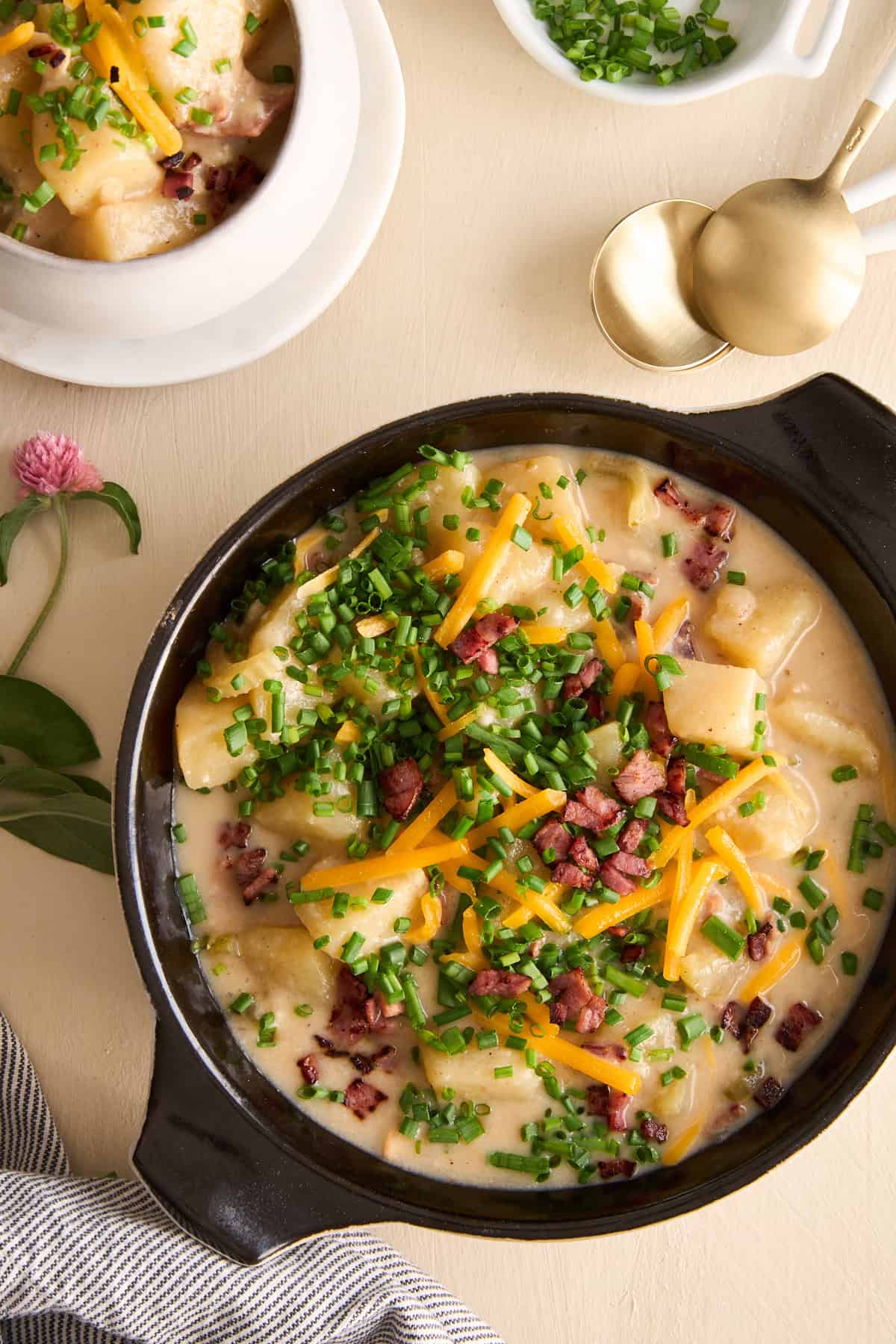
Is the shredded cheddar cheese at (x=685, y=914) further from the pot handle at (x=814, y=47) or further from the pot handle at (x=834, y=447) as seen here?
the pot handle at (x=814, y=47)

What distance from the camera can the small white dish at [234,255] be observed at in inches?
78.4

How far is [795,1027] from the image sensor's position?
224 centimetres

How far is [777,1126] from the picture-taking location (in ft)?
7.25

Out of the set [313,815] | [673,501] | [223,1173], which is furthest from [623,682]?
[223,1173]

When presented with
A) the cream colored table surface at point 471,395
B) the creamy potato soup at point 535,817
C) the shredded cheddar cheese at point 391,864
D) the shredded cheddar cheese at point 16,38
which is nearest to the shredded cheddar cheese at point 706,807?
the creamy potato soup at point 535,817

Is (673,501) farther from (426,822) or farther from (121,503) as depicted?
(121,503)

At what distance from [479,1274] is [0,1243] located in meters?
0.94

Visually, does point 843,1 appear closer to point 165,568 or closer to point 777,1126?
point 165,568

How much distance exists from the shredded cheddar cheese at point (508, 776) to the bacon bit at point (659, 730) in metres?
0.23

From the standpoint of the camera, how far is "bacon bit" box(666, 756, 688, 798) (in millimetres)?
2115

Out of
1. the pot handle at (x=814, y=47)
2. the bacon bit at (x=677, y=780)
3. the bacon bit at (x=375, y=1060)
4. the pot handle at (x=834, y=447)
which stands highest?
the pot handle at (x=814, y=47)

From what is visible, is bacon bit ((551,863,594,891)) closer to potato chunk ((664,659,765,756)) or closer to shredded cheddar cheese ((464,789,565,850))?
shredded cheddar cheese ((464,789,565,850))

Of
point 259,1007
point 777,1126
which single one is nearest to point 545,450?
point 259,1007

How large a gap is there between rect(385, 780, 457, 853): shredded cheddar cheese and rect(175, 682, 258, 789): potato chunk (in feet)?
1.01
